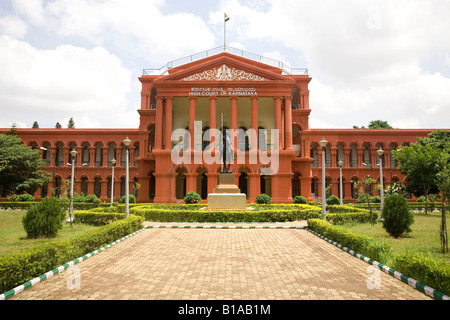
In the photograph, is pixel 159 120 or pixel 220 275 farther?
pixel 159 120

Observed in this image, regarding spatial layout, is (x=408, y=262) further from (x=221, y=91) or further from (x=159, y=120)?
(x=159, y=120)

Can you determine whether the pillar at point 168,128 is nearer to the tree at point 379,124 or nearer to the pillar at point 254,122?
the pillar at point 254,122

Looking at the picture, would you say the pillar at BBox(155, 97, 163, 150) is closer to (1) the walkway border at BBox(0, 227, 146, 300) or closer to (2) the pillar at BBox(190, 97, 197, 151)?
(2) the pillar at BBox(190, 97, 197, 151)

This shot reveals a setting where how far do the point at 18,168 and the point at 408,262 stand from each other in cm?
3575

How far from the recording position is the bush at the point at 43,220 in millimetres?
11305

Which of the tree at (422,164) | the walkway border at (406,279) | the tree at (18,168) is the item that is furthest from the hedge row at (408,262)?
the tree at (18,168)

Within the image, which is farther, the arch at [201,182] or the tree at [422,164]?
the arch at [201,182]

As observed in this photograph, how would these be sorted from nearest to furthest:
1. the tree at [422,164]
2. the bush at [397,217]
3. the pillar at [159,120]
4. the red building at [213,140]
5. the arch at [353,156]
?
the bush at [397,217] → the tree at [422,164] → the red building at [213,140] → the pillar at [159,120] → the arch at [353,156]

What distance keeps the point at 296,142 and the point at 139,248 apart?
29.7 meters

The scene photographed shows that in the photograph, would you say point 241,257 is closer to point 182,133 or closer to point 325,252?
point 325,252

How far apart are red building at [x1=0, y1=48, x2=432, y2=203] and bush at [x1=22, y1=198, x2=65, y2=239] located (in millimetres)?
17268

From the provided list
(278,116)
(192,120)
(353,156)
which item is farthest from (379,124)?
(192,120)

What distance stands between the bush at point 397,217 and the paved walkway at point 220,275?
10.5ft

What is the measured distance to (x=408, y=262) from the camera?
21.5 ft
